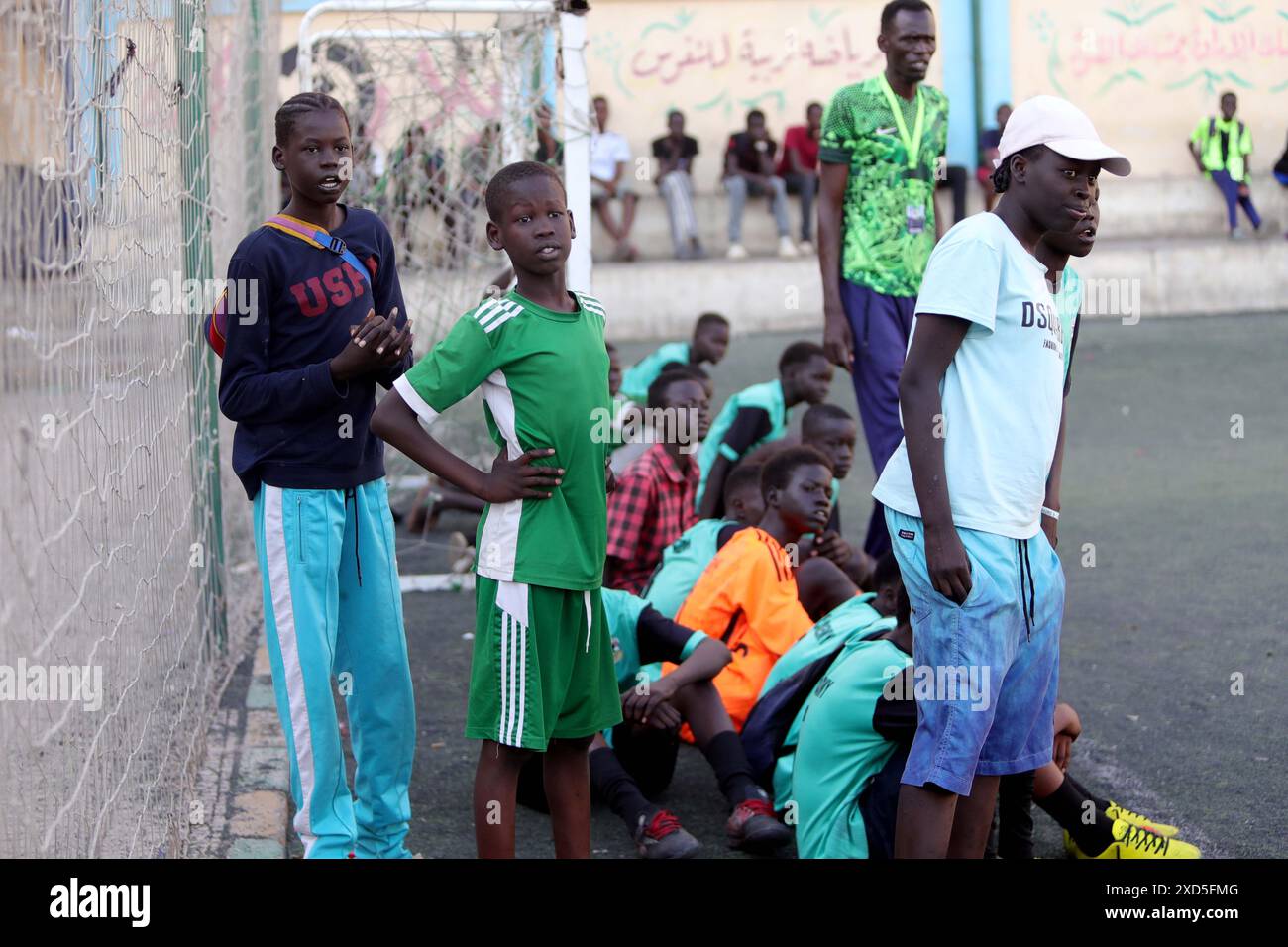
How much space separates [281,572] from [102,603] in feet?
1.61

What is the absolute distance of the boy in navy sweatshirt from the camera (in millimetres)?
3482

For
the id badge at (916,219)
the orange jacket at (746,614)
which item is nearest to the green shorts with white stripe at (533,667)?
the orange jacket at (746,614)

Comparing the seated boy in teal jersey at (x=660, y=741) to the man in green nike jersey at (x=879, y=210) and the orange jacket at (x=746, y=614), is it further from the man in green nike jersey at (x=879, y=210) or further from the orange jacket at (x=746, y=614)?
the man in green nike jersey at (x=879, y=210)

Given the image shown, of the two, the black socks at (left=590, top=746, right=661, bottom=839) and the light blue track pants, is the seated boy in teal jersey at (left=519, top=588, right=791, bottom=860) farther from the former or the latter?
the light blue track pants

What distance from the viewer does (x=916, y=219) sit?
5617 millimetres

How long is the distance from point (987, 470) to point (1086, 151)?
0.66m

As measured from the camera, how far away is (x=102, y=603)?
3.11 meters

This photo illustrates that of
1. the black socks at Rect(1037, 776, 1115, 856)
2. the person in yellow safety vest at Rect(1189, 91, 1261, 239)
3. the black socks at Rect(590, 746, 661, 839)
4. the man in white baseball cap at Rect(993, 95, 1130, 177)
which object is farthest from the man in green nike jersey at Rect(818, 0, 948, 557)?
the person in yellow safety vest at Rect(1189, 91, 1261, 239)

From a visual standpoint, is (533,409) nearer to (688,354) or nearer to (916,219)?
(916,219)

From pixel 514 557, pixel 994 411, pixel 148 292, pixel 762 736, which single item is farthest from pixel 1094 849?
pixel 148 292

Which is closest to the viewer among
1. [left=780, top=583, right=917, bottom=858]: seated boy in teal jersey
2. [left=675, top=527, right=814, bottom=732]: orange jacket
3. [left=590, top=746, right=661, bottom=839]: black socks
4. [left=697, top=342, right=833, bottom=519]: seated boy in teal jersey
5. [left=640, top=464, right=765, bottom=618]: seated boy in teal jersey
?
[left=780, top=583, right=917, bottom=858]: seated boy in teal jersey

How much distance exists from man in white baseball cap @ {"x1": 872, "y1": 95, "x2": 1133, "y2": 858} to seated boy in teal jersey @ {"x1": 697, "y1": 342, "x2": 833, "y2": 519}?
2.95 meters

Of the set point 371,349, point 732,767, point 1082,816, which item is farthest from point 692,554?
point 371,349

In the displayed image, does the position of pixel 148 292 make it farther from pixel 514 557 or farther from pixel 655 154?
pixel 655 154
